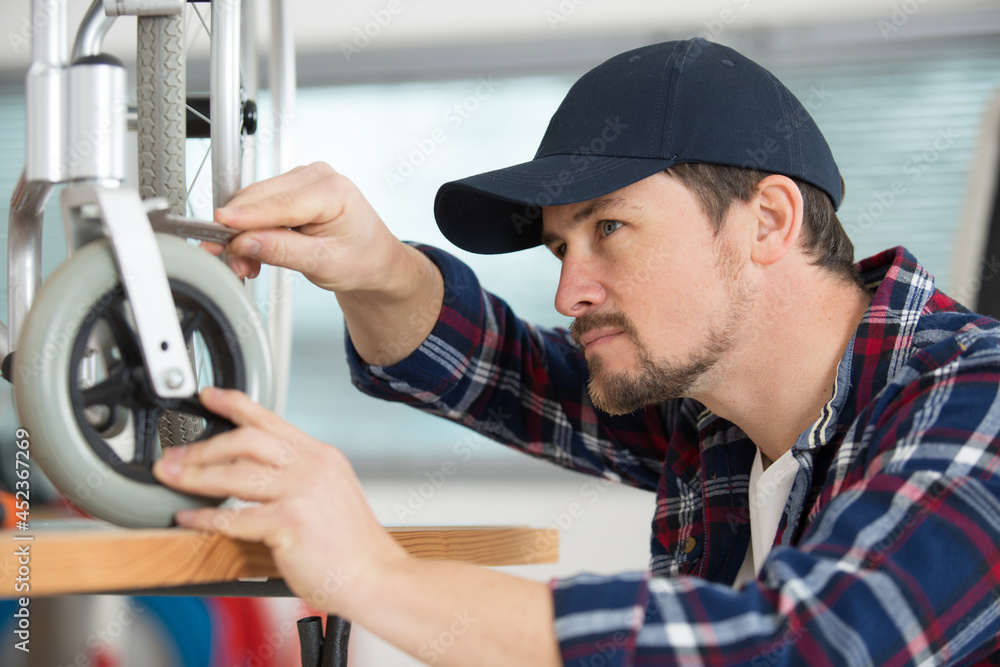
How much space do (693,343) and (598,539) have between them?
5.38 ft

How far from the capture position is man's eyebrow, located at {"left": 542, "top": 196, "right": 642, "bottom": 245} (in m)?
0.97

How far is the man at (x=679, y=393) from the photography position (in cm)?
54

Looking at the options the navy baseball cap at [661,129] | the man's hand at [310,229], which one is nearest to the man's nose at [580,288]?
the navy baseball cap at [661,129]

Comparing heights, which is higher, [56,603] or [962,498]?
[962,498]

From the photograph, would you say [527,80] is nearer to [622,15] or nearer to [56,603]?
[622,15]

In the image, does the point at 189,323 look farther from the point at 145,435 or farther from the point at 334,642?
the point at 334,642

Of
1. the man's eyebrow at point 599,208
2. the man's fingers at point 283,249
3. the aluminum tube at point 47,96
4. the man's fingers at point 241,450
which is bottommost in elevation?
the man's fingers at point 241,450

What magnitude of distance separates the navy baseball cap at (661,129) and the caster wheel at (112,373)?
0.39 meters

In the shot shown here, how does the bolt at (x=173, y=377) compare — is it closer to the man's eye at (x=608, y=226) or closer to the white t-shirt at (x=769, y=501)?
the man's eye at (x=608, y=226)

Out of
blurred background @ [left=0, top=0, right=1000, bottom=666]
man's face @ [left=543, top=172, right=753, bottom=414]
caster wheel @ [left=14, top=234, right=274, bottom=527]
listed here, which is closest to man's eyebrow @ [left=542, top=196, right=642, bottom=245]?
man's face @ [left=543, top=172, right=753, bottom=414]

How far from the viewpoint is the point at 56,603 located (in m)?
2.18

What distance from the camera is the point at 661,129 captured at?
37.6 inches

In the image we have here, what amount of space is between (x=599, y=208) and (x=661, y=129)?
0.37 feet

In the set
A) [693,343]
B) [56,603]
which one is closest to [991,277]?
[693,343]
